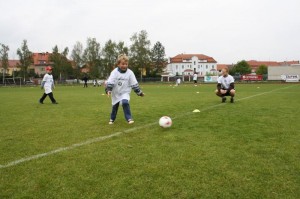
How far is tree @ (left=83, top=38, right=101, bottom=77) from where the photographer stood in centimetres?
7775

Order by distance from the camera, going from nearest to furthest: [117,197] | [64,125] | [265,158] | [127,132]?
[117,197], [265,158], [127,132], [64,125]

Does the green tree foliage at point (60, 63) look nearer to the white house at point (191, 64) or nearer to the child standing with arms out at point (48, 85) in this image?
the white house at point (191, 64)

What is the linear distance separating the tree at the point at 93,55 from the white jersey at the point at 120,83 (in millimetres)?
71367

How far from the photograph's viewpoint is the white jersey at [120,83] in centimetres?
757

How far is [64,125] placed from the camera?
707 cm

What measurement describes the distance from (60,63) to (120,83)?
72.1m

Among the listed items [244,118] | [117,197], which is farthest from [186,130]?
[117,197]

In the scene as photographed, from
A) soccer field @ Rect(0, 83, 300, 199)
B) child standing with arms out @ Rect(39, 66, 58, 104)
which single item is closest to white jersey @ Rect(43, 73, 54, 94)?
child standing with arms out @ Rect(39, 66, 58, 104)

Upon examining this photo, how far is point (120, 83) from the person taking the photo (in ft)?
25.0

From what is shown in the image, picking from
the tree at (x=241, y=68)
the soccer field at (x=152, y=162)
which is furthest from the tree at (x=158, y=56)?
the soccer field at (x=152, y=162)

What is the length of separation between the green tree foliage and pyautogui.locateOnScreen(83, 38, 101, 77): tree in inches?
208

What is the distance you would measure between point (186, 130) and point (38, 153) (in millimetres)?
2946

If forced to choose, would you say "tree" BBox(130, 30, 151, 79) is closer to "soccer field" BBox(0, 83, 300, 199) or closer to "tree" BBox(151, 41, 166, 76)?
"tree" BBox(151, 41, 166, 76)

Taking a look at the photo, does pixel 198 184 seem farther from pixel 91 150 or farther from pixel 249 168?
pixel 91 150
